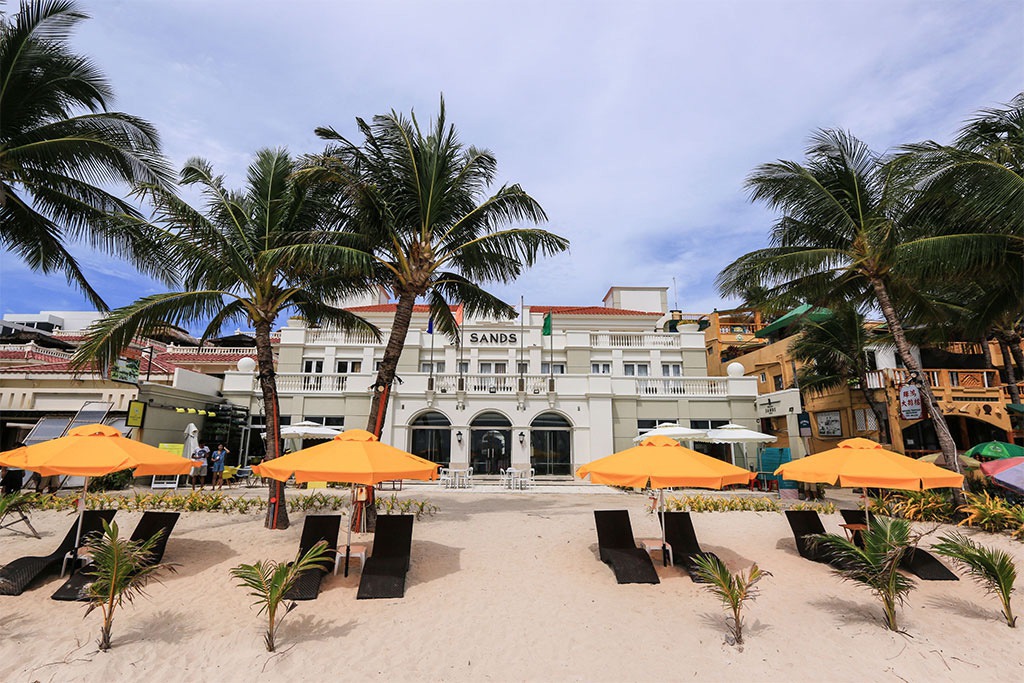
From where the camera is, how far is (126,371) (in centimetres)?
1767

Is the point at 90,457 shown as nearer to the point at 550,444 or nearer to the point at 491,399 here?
the point at 491,399

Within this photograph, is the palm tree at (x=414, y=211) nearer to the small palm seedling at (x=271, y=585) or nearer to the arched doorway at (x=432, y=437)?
the small palm seedling at (x=271, y=585)

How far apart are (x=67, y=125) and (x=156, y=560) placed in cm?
870

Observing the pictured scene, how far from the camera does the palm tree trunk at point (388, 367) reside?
11.4m

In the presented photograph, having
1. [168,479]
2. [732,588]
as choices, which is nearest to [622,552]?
[732,588]

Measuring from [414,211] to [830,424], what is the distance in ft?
85.2

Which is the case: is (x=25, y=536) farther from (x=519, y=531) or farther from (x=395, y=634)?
(x=519, y=531)

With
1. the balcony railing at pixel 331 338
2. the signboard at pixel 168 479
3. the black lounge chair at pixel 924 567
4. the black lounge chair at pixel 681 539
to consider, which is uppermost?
the balcony railing at pixel 331 338

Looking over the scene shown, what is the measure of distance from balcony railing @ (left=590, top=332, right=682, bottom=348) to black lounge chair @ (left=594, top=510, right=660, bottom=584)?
19.0 m

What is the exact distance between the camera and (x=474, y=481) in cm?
2114

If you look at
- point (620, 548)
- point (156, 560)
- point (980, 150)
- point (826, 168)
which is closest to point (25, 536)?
point (156, 560)

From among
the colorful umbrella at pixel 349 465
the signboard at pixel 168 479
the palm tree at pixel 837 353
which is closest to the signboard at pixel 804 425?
the palm tree at pixel 837 353

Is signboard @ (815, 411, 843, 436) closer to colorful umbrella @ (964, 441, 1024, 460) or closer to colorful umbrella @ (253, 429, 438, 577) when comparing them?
colorful umbrella @ (964, 441, 1024, 460)

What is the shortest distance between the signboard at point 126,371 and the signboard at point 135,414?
73 centimetres
